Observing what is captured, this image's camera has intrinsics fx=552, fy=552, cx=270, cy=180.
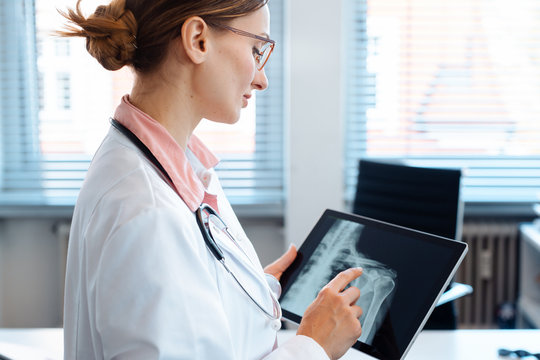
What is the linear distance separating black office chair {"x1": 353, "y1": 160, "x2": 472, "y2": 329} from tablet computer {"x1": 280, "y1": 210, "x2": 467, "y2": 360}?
87cm

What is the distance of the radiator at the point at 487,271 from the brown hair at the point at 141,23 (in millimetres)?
2275

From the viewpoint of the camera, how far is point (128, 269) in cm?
72

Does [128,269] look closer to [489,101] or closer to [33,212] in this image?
[33,212]

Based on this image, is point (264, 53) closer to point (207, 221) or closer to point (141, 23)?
point (141, 23)

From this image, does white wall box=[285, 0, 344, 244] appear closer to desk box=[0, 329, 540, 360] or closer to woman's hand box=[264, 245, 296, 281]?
desk box=[0, 329, 540, 360]

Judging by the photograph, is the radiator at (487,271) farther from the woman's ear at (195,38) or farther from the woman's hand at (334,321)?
the woman's ear at (195,38)

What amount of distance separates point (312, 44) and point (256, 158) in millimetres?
651

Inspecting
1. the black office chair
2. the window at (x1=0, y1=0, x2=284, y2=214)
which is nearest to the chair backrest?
the black office chair

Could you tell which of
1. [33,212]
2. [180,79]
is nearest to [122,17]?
[180,79]

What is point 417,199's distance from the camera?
6.79ft

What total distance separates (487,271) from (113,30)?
2483 millimetres

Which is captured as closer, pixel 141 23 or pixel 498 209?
pixel 141 23

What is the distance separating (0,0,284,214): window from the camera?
279 centimetres

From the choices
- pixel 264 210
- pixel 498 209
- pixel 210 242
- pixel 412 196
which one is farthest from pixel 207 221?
pixel 498 209
